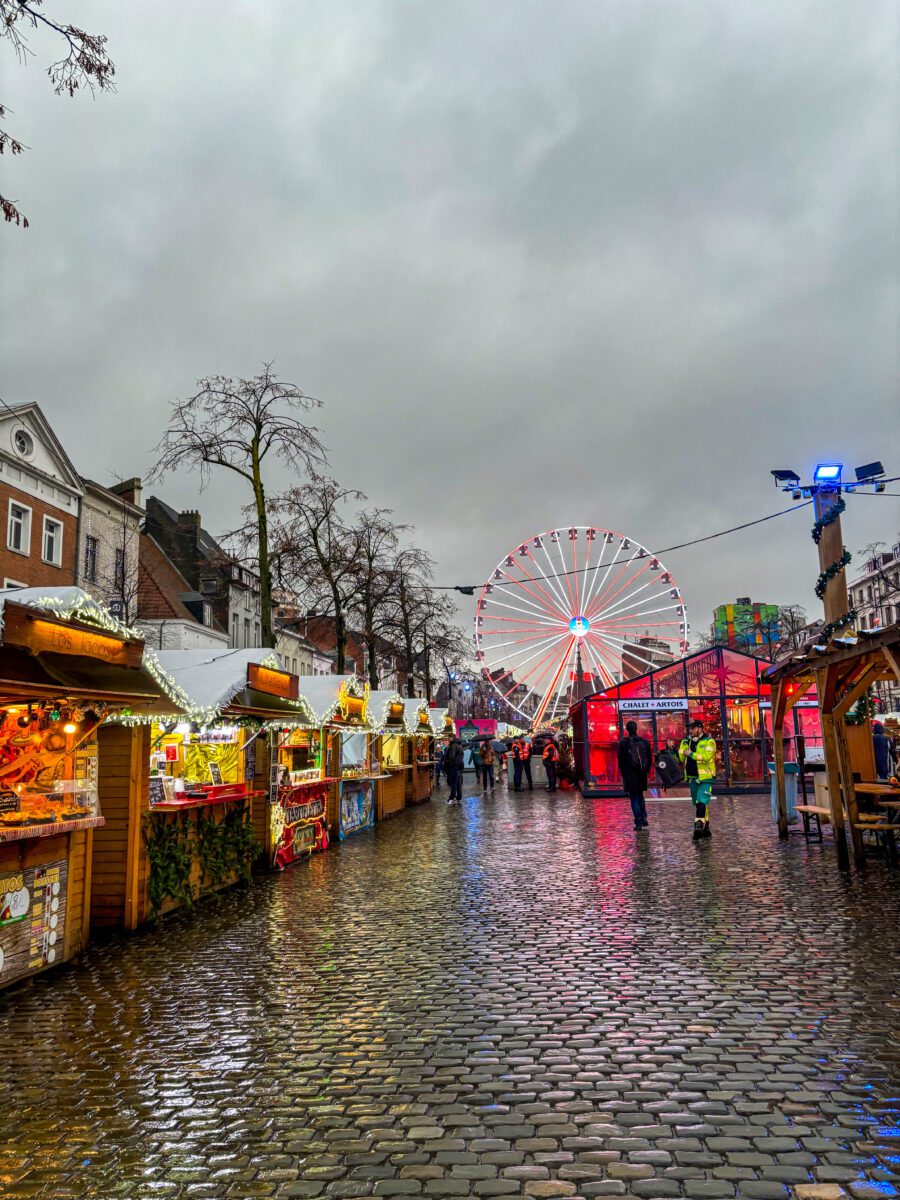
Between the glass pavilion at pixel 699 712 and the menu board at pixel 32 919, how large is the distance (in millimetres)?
23922

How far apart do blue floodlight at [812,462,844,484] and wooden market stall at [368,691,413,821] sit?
1070 centimetres

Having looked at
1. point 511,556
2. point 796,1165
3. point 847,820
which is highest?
point 511,556

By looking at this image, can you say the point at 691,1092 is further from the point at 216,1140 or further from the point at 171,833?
the point at 171,833

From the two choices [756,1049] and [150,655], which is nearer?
[756,1049]

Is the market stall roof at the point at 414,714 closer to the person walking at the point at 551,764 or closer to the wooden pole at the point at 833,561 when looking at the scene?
the person walking at the point at 551,764

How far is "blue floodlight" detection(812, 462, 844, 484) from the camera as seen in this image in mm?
14977

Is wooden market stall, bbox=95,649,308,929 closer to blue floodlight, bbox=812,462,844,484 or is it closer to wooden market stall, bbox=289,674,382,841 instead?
wooden market stall, bbox=289,674,382,841

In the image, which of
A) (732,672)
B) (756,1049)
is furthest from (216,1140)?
(732,672)

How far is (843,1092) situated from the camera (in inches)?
176

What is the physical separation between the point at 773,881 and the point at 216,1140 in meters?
8.52

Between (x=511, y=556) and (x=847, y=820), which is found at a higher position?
(x=511, y=556)

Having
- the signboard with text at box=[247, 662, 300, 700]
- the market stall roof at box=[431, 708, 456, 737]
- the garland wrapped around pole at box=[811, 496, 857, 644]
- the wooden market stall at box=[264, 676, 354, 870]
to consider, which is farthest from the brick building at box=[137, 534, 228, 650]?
the garland wrapped around pole at box=[811, 496, 857, 644]

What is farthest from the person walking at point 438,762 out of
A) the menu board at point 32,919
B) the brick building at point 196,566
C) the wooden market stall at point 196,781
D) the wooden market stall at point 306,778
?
the menu board at point 32,919

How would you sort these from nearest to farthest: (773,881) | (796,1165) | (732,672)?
A: 1. (796,1165)
2. (773,881)
3. (732,672)
